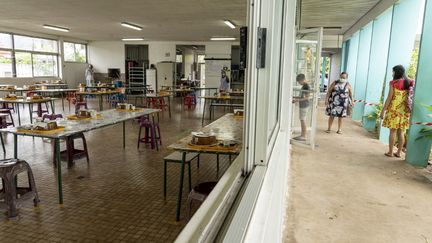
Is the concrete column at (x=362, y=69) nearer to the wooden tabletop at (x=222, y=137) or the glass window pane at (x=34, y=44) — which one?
the wooden tabletop at (x=222, y=137)

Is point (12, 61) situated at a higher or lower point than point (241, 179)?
higher

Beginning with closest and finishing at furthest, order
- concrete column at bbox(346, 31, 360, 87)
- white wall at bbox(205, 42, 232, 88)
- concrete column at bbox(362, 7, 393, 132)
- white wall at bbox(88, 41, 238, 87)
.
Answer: concrete column at bbox(362, 7, 393, 132)
concrete column at bbox(346, 31, 360, 87)
white wall at bbox(205, 42, 232, 88)
white wall at bbox(88, 41, 238, 87)

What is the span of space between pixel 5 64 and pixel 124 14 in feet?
21.8

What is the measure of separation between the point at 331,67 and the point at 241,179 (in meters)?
17.8

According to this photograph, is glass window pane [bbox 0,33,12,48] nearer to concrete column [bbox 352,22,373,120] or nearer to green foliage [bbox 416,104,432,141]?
concrete column [bbox 352,22,373,120]

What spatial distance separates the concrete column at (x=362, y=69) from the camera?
886 centimetres

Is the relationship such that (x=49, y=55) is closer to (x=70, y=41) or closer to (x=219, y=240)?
(x=70, y=41)

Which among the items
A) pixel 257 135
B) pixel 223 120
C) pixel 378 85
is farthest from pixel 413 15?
pixel 257 135

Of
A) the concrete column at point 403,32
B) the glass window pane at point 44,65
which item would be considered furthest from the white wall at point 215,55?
the concrete column at point 403,32

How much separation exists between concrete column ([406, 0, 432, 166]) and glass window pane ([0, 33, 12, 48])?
1396 centimetres

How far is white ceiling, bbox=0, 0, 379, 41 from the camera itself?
752cm

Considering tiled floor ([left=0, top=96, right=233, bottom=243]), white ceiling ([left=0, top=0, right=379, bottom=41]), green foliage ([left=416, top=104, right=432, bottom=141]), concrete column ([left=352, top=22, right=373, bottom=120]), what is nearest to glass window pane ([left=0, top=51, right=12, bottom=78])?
white ceiling ([left=0, top=0, right=379, bottom=41])

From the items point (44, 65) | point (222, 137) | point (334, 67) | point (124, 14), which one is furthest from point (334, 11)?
point (44, 65)

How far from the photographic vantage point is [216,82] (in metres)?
15.4
